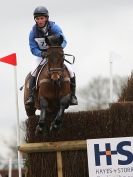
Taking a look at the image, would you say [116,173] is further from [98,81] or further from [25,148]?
[98,81]

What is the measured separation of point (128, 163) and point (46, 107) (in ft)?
5.57

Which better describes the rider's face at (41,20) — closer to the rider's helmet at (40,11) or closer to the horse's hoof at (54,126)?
the rider's helmet at (40,11)

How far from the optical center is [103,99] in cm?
5016

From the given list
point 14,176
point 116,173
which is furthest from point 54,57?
point 14,176

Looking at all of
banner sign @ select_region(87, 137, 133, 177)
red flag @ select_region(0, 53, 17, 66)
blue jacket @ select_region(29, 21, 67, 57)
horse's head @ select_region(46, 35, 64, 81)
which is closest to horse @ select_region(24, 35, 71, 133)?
horse's head @ select_region(46, 35, 64, 81)

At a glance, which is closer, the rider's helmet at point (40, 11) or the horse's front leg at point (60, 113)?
the horse's front leg at point (60, 113)

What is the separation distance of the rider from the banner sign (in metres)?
1.21

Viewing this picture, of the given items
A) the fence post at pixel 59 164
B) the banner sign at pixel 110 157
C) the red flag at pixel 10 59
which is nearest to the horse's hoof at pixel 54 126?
the fence post at pixel 59 164

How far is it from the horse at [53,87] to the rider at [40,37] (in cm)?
42

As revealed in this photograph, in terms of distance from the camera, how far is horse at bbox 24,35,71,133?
12047mm

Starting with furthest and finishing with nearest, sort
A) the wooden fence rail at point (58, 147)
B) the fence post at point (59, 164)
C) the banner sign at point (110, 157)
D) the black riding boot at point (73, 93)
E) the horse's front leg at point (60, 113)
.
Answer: the black riding boot at point (73, 93) → the fence post at point (59, 164) → the wooden fence rail at point (58, 147) → the horse's front leg at point (60, 113) → the banner sign at point (110, 157)

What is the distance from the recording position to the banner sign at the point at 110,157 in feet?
39.1

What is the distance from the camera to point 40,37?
13.2 m

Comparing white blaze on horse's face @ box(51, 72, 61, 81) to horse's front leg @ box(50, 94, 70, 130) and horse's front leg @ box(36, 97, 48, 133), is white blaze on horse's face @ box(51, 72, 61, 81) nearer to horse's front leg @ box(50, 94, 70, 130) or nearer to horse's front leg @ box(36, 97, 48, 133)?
horse's front leg @ box(50, 94, 70, 130)
